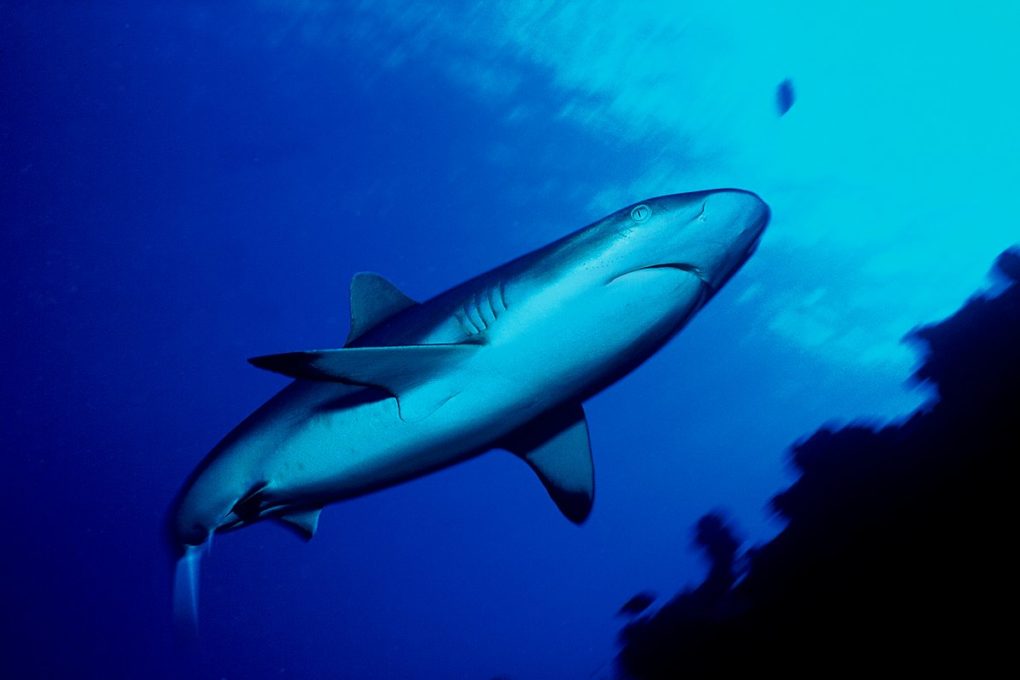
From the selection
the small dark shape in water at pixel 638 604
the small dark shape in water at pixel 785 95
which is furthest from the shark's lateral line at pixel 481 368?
the small dark shape in water at pixel 785 95

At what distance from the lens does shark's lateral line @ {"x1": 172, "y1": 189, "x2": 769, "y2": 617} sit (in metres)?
2.07

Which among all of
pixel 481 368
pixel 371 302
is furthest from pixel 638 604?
pixel 481 368

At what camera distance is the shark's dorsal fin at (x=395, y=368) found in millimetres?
2068

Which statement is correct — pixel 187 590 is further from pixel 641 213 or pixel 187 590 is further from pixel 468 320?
pixel 641 213

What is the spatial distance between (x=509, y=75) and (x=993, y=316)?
10887 millimetres

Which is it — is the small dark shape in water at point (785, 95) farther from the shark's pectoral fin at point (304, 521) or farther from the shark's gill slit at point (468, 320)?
the shark's pectoral fin at point (304, 521)

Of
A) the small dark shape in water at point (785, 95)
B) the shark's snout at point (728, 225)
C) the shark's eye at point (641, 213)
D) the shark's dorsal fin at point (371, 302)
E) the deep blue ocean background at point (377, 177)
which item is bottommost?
the shark's snout at point (728, 225)

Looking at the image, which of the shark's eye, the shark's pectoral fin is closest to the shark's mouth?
the shark's eye

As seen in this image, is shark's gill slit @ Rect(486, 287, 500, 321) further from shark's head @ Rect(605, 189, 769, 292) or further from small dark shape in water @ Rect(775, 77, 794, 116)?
small dark shape in water @ Rect(775, 77, 794, 116)

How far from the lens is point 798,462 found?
276 inches

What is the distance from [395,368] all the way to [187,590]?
225 centimetres

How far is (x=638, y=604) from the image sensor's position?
25.9 ft

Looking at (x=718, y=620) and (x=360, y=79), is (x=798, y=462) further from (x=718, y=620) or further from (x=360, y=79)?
(x=360, y=79)

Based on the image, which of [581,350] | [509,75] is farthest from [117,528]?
[581,350]
